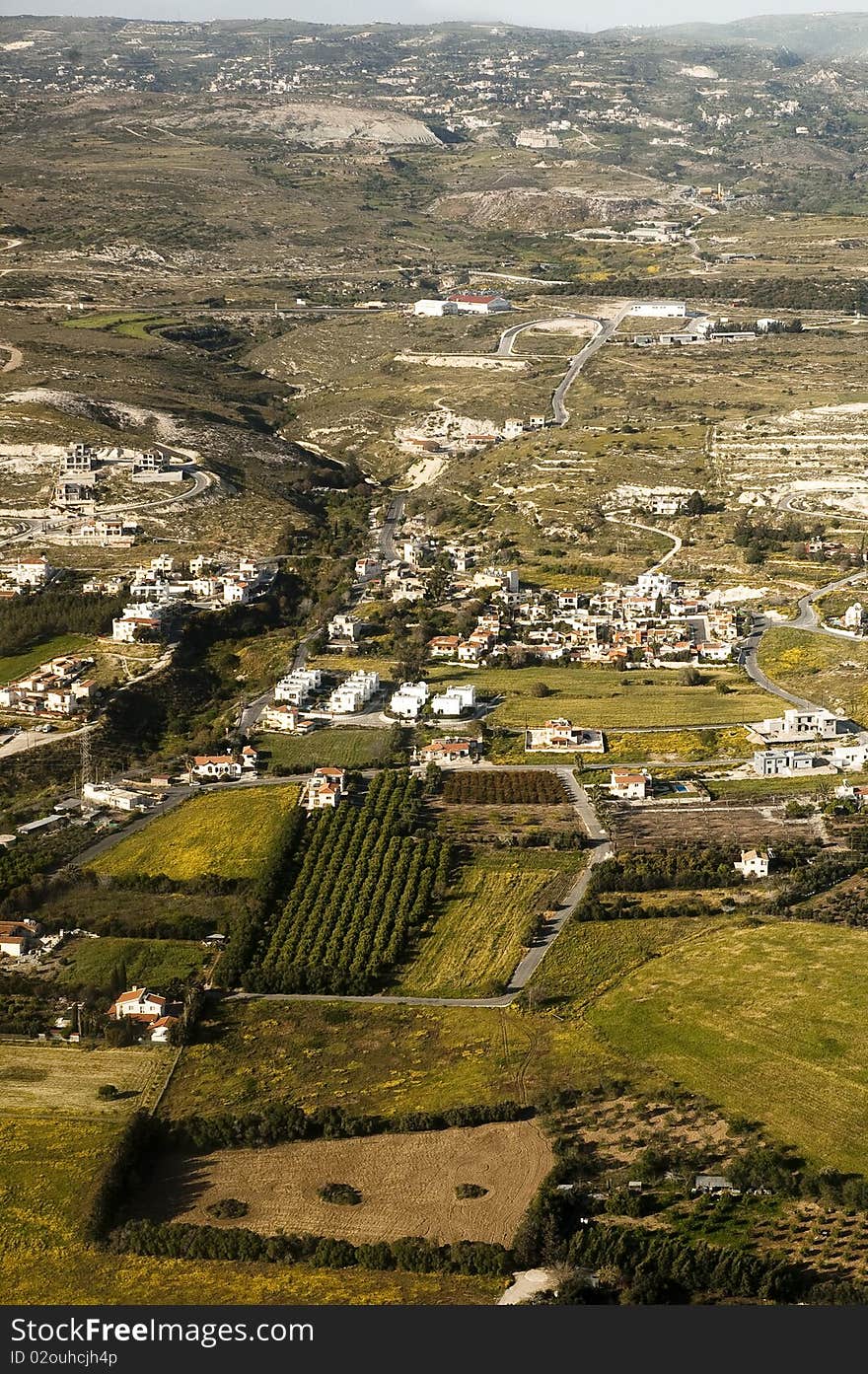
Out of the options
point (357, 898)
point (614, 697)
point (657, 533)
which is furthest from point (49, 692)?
point (657, 533)

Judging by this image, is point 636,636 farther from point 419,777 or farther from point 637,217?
point 637,217

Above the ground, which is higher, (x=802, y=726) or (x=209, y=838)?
(x=209, y=838)

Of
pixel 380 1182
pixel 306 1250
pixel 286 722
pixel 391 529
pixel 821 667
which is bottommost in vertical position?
pixel 391 529

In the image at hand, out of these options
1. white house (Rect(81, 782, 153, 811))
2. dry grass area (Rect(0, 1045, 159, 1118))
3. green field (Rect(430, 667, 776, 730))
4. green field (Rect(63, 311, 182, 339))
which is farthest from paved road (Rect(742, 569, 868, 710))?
green field (Rect(63, 311, 182, 339))

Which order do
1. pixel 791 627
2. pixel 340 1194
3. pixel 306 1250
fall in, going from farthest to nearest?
1. pixel 791 627
2. pixel 340 1194
3. pixel 306 1250

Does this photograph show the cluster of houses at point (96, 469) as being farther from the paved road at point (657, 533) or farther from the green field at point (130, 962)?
the green field at point (130, 962)

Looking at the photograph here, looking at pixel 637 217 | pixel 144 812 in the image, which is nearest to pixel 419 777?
pixel 144 812

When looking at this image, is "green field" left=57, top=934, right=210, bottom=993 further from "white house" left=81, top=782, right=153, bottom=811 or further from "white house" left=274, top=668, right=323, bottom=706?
"white house" left=274, top=668, right=323, bottom=706

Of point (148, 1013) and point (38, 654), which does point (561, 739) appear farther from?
point (38, 654)
